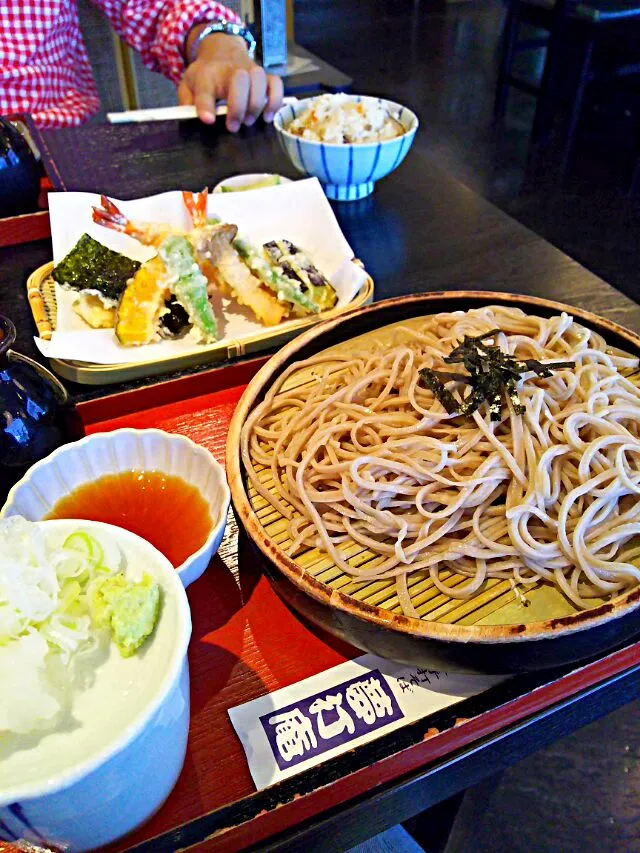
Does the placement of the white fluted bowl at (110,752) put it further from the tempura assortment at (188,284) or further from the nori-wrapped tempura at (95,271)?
the nori-wrapped tempura at (95,271)

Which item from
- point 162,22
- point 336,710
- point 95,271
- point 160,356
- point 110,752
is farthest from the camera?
point 162,22

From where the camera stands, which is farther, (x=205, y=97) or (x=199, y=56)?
(x=199, y=56)

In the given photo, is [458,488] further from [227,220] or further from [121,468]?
[227,220]

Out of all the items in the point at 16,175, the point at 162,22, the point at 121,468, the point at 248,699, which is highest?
the point at 162,22

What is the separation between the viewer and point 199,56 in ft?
10.3

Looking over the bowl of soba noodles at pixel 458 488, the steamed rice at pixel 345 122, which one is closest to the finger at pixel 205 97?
the steamed rice at pixel 345 122

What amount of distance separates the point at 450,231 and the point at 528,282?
Answer: 0.40m

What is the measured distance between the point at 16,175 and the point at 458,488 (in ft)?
6.22

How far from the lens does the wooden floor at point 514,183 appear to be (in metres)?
1.94

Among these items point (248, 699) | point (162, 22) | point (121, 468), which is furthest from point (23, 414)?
point (162, 22)

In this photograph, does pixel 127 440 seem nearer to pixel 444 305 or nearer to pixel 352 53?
pixel 444 305

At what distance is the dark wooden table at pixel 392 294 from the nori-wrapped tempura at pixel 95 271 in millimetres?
205

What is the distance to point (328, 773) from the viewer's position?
3.12 ft

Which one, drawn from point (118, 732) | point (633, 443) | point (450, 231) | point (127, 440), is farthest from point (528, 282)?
point (118, 732)
